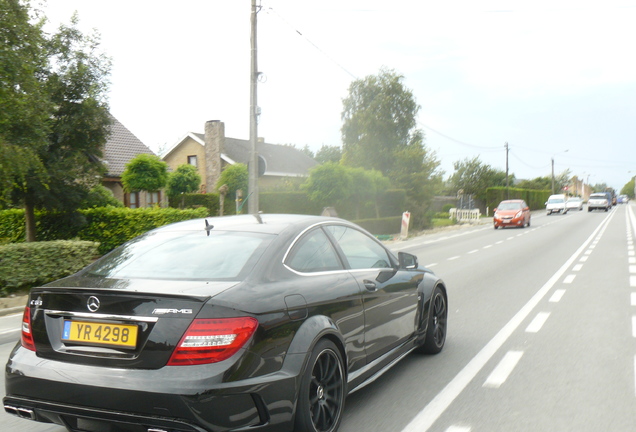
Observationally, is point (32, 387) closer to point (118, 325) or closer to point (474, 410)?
point (118, 325)

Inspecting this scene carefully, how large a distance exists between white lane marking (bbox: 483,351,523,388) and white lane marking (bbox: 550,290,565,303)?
3.48m

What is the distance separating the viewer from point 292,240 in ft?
13.1

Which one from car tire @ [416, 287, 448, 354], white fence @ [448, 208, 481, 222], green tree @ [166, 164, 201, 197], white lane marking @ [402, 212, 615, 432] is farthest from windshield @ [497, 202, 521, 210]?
car tire @ [416, 287, 448, 354]

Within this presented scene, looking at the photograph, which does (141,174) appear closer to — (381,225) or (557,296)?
(381,225)

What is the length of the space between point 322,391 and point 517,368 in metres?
2.49

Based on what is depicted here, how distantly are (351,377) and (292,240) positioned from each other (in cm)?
99

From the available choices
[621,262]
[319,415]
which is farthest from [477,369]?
[621,262]

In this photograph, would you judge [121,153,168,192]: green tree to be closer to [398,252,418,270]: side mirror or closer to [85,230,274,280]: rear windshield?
[398,252,418,270]: side mirror

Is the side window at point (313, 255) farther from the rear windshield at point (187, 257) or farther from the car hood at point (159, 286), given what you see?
the car hood at point (159, 286)

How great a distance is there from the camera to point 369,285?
14.8ft

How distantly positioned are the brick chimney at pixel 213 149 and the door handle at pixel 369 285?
42737 millimetres

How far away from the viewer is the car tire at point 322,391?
3.42 m

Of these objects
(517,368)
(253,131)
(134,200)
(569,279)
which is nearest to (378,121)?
(134,200)

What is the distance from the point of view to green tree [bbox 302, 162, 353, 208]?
92.1ft
